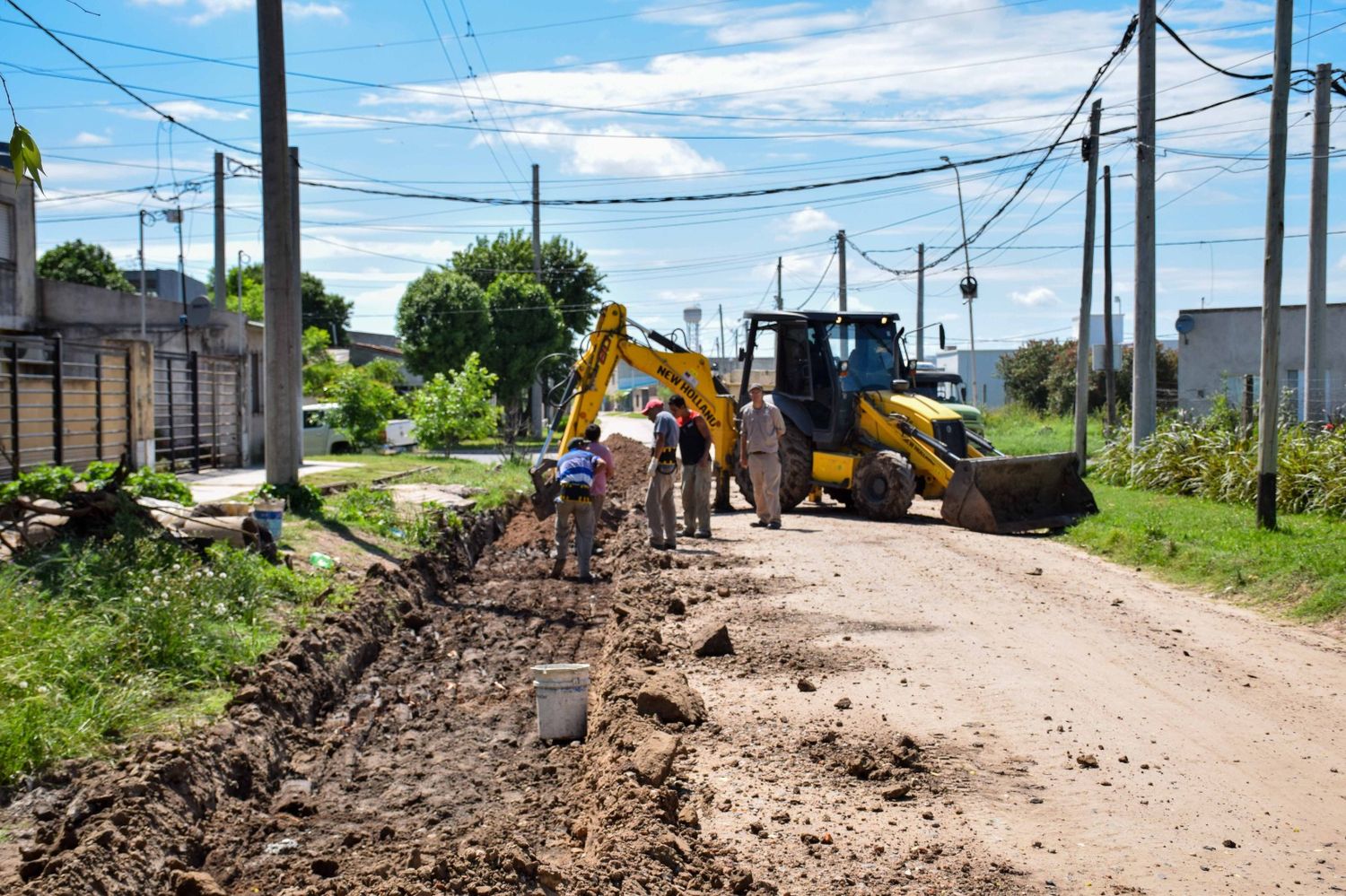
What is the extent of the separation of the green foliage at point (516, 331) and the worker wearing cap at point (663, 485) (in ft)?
125

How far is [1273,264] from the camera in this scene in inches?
582

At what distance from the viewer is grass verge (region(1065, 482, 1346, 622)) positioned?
11250 millimetres

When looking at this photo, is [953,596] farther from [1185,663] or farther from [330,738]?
[330,738]

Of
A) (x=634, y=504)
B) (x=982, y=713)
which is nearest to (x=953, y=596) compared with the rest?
(x=982, y=713)

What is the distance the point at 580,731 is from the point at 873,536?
8966 millimetres

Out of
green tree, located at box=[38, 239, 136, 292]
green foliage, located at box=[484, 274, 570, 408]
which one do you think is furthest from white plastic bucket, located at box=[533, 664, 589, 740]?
green tree, located at box=[38, 239, 136, 292]

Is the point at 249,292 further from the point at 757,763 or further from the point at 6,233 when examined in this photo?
the point at 757,763

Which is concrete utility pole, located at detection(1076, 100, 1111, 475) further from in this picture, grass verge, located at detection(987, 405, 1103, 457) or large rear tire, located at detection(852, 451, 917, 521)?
large rear tire, located at detection(852, 451, 917, 521)

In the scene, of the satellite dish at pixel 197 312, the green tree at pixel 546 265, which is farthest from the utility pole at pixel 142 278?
the green tree at pixel 546 265

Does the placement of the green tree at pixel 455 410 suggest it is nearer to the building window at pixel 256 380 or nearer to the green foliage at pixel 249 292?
the building window at pixel 256 380

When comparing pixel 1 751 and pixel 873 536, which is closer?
pixel 1 751

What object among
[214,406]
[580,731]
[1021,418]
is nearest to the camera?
[580,731]

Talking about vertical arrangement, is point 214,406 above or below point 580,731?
above

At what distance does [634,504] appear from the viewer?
23.6 metres
